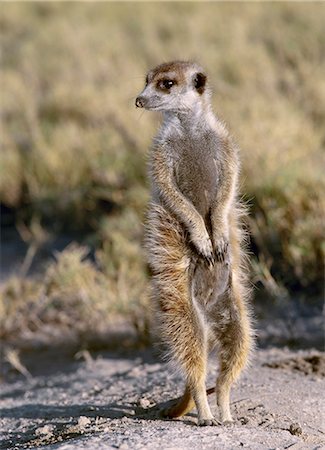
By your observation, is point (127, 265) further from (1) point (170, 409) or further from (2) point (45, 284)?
(1) point (170, 409)

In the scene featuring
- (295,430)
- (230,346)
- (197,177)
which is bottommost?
(295,430)

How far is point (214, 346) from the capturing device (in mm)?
3674

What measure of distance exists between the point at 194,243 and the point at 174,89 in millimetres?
682

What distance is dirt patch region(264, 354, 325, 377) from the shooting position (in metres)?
4.52

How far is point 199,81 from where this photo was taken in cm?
385

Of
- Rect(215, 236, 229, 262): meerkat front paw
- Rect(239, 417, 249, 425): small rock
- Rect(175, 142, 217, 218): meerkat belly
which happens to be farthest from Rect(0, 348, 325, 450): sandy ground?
Rect(175, 142, 217, 218): meerkat belly

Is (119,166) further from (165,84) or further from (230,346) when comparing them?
(230,346)

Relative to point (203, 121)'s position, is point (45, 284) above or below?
below

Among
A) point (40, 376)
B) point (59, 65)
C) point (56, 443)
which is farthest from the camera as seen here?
point (59, 65)

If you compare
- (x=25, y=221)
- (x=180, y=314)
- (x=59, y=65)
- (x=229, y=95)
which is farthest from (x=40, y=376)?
(x=59, y=65)

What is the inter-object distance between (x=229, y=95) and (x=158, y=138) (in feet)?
22.1

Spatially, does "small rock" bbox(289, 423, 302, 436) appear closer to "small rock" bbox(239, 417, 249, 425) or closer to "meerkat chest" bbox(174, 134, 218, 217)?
"small rock" bbox(239, 417, 249, 425)

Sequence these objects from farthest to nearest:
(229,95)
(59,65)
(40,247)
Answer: (59,65) < (229,95) < (40,247)

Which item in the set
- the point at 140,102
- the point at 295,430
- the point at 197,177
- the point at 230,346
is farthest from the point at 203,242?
the point at 295,430
